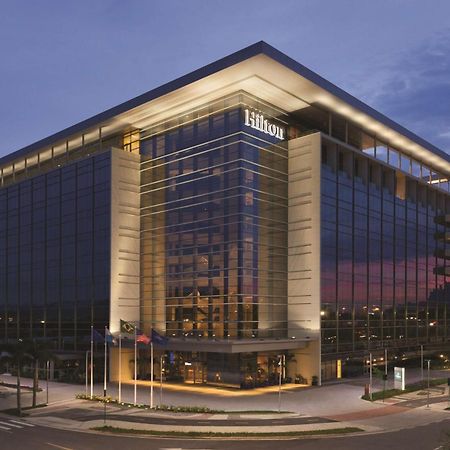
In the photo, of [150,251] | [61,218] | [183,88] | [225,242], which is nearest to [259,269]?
[225,242]

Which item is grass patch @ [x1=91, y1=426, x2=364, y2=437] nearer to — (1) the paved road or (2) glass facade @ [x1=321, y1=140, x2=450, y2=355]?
(1) the paved road

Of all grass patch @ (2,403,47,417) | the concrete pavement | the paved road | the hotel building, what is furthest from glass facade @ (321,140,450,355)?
grass patch @ (2,403,47,417)

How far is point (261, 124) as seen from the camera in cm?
6725

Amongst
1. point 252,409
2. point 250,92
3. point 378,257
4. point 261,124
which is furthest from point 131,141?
point 252,409

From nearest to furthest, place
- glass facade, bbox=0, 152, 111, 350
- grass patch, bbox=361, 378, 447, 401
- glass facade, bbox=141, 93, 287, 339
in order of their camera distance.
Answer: grass patch, bbox=361, 378, 447, 401 < glass facade, bbox=141, 93, 287, 339 < glass facade, bbox=0, 152, 111, 350

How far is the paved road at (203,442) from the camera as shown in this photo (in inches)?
1398

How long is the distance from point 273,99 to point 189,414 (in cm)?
3691

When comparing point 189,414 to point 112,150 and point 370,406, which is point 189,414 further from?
point 112,150

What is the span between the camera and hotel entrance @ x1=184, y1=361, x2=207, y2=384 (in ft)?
215

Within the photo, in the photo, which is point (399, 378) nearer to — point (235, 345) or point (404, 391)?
point (404, 391)

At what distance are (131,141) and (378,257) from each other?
34.8 metres

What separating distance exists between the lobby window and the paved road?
43.1 meters

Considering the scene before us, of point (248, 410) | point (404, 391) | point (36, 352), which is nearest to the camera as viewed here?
point (248, 410)

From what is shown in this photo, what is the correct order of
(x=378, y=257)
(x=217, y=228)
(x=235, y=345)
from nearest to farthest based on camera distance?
(x=235, y=345)
(x=217, y=228)
(x=378, y=257)
